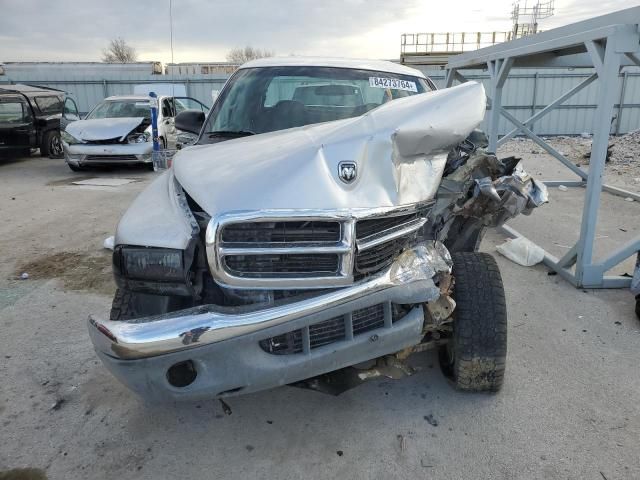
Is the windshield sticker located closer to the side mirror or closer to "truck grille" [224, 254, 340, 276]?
the side mirror

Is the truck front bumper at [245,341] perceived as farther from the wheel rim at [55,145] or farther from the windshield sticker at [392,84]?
the wheel rim at [55,145]

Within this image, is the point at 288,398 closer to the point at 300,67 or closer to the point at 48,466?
the point at 48,466

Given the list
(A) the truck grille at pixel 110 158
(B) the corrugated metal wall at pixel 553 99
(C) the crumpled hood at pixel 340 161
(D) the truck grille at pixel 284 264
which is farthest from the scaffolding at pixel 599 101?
(B) the corrugated metal wall at pixel 553 99

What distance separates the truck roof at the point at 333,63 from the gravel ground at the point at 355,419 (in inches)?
86.1

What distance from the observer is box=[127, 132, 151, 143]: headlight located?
10.5 m

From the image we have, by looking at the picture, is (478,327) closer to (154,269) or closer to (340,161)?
(340,161)

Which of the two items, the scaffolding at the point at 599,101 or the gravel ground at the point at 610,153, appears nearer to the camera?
the scaffolding at the point at 599,101

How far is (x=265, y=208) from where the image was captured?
2.01 meters

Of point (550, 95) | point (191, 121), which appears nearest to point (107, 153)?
point (191, 121)

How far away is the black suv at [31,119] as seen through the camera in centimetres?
1094

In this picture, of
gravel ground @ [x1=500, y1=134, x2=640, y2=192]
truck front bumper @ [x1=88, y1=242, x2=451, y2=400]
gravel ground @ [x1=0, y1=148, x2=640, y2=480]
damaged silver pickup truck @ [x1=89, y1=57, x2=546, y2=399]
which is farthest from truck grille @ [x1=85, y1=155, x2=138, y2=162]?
gravel ground @ [x1=500, y1=134, x2=640, y2=192]

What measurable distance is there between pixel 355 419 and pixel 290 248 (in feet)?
3.82

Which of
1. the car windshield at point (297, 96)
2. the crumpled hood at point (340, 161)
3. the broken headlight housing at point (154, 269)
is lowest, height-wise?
the broken headlight housing at point (154, 269)

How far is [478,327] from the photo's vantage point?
2.55 meters
